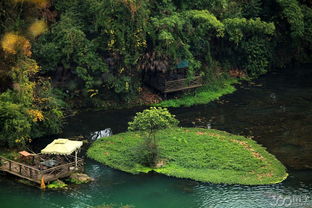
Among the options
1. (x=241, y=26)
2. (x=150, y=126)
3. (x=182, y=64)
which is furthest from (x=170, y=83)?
(x=150, y=126)

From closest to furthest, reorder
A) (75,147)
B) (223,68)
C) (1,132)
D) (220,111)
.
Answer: (75,147)
(1,132)
(220,111)
(223,68)

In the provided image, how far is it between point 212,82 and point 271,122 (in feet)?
32.5

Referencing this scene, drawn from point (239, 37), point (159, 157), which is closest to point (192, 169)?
point (159, 157)

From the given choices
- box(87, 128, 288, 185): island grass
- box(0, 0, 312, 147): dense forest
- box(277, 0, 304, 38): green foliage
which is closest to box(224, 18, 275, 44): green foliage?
box(0, 0, 312, 147): dense forest

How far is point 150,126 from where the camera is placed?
100 feet

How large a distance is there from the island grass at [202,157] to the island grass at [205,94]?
675cm

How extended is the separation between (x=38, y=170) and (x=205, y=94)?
20.7 meters

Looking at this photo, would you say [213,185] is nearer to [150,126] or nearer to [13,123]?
[150,126]

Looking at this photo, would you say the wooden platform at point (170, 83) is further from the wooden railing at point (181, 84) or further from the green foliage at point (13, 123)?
the green foliage at point (13, 123)

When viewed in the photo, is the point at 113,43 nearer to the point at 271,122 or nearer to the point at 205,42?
the point at 205,42

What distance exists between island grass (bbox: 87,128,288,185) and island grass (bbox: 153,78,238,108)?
6.75 metres

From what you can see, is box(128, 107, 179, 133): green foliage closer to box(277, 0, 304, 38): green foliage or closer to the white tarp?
the white tarp

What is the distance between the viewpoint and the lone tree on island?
30.5m

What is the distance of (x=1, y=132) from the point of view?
3228cm
